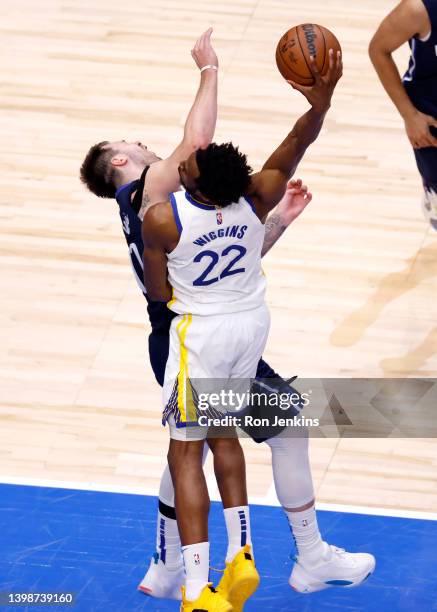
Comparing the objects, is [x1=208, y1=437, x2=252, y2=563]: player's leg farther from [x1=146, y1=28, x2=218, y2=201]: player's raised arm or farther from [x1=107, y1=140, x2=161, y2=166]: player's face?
[x1=107, y1=140, x2=161, y2=166]: player's face

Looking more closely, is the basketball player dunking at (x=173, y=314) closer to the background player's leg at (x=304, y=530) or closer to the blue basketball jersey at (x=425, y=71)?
the background player's leg at (x=304, y=530)

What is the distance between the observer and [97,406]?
24.3ft

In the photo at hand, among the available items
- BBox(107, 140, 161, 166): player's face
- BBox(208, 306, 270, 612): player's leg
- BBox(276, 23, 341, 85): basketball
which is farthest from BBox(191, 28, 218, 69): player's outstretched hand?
BBox(208, 306, 270, 612): player's leg

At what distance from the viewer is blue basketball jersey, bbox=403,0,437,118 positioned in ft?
22.8

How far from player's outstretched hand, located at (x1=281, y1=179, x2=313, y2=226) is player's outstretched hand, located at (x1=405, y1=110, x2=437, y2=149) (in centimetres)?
150

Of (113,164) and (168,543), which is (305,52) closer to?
(113,164)

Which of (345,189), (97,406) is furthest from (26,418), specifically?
(345,189)

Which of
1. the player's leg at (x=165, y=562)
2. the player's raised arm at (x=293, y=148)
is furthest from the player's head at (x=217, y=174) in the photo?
the player's leg at (x=165, y=562)

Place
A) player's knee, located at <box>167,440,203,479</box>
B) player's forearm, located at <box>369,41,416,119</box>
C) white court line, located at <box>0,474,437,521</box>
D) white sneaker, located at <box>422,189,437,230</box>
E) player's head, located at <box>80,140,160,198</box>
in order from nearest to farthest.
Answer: player's knee, located at <box>167,440,203,479</box>
player's head, located at <box>80,140,160,198</box>
white court line, located at <box>0,474,437,521</box>
player's forearm, located at <box>369,41,416,119</box>
white sneaker, located at <box>422,189,437,230</box>

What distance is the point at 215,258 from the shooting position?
531 centimetres

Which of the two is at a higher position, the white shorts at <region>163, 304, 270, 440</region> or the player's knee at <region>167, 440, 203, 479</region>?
the white shorts at <region>163, 304, 270, 440</region>

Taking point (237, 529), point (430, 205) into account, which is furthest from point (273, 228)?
point (430, 205)

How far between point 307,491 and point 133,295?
8.93 ft

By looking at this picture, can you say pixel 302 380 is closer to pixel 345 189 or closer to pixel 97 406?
pixel 97 406
